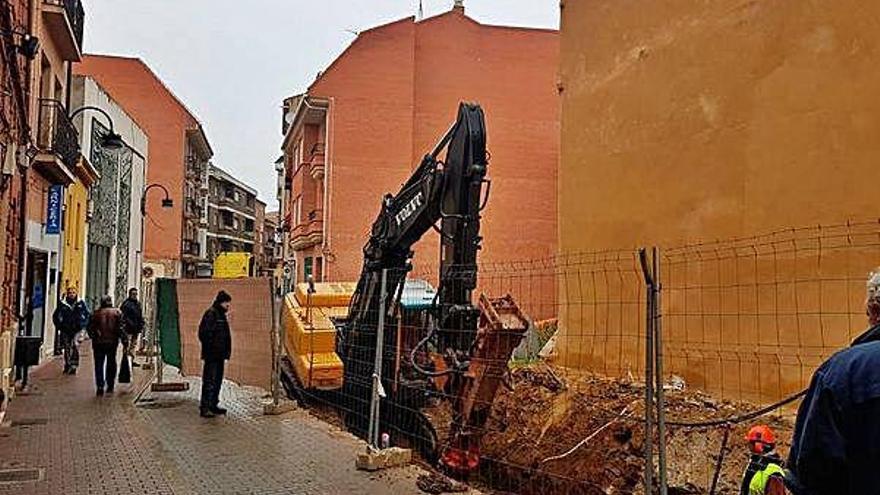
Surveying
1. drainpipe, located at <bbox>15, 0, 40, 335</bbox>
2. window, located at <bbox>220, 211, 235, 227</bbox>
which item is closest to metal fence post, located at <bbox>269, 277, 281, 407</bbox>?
drainpipe, located at <bbox>15, 0, 40, 335</bbox>

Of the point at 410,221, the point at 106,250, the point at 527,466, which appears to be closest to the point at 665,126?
the point at 410,221

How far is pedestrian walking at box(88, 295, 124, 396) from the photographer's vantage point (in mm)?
13148

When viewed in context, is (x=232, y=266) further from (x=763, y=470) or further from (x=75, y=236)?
(x=763, y=470)

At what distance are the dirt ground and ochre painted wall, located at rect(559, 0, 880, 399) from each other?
756 millimetres

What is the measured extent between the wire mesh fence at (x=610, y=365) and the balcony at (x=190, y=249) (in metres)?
45.7

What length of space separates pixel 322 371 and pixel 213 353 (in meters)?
1.78

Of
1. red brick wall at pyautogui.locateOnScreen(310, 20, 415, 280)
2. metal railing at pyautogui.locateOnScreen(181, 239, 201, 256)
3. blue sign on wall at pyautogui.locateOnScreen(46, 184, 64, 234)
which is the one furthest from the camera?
metal railing at pyautogui.locateOnScreen(181, 239, 201, 256)

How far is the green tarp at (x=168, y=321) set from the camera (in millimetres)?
14320

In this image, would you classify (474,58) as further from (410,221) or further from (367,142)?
(410,221)

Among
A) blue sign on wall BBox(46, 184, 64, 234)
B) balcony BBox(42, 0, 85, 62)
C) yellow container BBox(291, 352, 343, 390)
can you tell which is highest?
balcony BBox(42, 0, 85, 62)

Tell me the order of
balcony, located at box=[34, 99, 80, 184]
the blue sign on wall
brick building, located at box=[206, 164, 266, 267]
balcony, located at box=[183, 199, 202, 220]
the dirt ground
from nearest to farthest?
the dirt ground → balcony, located at box=[34, 99, 80, 184] → the blue sign on wall → balcony, located at box=[183, 199, 202, 220] → brick building, located at box=[206, 164, 266, 267]

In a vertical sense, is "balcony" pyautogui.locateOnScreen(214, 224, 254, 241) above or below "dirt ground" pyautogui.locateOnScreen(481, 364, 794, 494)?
above

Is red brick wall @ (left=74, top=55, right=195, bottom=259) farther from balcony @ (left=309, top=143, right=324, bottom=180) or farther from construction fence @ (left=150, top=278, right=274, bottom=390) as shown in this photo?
construction fence @ (left=150, top=278, right=274, bottom=390)

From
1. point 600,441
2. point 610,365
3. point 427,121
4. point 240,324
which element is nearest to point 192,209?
point 427,121
